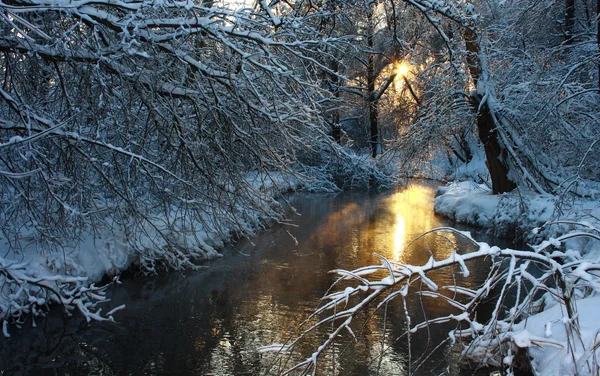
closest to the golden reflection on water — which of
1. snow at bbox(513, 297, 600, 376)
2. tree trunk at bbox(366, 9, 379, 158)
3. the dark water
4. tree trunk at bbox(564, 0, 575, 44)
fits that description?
the dark water

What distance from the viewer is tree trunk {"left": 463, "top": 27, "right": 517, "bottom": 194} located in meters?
13.5

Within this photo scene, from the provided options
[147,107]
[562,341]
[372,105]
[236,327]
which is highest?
[372,105]

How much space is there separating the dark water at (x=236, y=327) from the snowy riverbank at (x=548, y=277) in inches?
24.3

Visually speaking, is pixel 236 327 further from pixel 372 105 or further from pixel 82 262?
pixel 372 105

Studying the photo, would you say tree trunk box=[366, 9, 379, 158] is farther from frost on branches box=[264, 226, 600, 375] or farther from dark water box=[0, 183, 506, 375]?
frost on branches box=[264, 226, 600, 375]

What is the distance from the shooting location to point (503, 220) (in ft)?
40.5

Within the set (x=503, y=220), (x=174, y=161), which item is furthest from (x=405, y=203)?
(x=174, y=161)

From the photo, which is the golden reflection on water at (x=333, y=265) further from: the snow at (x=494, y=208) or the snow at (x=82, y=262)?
the snow at (x=82, y=262)

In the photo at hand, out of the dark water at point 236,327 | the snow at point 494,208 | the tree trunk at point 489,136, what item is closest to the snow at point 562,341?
the dark water at point 236,327

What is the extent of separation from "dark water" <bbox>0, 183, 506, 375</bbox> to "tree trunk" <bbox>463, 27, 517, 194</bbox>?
356cm

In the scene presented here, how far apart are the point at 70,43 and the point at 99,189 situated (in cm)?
270

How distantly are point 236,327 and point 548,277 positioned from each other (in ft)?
12.0

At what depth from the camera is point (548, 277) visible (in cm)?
565

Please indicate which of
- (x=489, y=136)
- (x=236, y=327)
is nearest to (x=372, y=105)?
(x=489, y=136)
